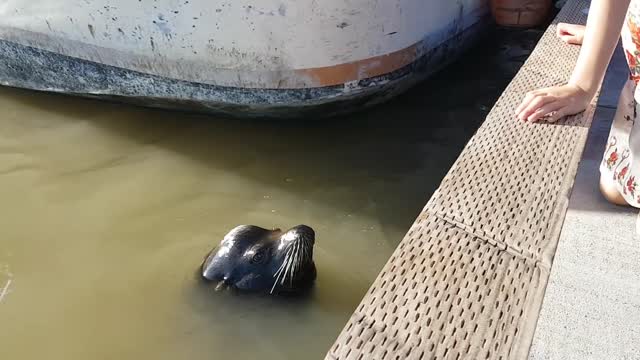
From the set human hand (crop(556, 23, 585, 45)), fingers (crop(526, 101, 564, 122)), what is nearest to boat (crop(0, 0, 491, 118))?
human hand (crop(556, 23, 585, 45))

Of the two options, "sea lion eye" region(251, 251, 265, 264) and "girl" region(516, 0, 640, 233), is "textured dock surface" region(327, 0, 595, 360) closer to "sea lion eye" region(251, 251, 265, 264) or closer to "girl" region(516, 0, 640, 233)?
"girl" region(516, 0, 640, 233)

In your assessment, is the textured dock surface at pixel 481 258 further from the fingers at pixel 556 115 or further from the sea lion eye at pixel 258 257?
the sea lion eye at pixel 258 257

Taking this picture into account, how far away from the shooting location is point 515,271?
203 cm

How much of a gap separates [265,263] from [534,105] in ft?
4.88

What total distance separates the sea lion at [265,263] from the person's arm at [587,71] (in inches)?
48.3

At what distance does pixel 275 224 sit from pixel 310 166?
1.87 ft

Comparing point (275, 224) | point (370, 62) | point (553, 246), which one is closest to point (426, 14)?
point (370, 62)

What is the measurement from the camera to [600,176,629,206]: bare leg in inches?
90.8

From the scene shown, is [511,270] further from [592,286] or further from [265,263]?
[265,263]

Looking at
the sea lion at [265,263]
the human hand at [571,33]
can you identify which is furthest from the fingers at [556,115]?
the sea lion at [265,263]

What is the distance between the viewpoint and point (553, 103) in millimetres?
2770

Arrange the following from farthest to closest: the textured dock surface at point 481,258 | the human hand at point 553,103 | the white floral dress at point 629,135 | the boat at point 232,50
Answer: the boat at point 232,50 < the human hand at point 553,103 < the white floral dress at point 629,135 < the textured dock surface at point 481,258

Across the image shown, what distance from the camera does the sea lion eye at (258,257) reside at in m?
2.99

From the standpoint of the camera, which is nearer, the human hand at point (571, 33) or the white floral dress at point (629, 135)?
the white floral dress at point (629, 135)
